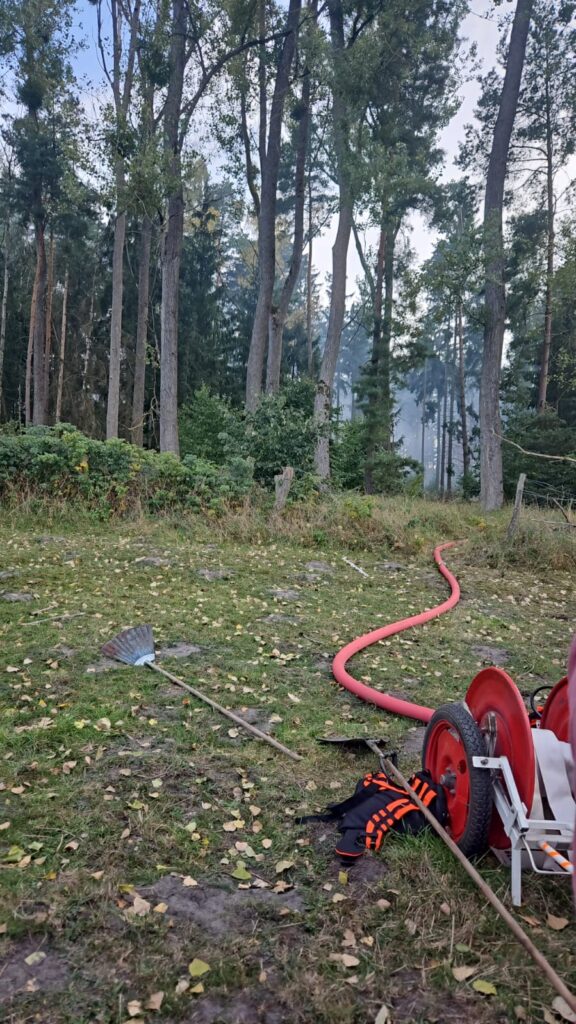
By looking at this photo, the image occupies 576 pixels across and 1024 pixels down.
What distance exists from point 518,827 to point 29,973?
166 cm

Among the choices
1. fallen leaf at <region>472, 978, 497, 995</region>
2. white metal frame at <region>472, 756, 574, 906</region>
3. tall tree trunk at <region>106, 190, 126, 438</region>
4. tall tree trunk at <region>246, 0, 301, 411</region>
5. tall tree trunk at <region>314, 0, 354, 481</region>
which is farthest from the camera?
tall tree trunk at <region>106, 190, 126, 438</region>

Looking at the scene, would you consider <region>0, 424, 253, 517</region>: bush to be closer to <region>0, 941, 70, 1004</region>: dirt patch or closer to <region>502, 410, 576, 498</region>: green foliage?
<region>0, 941, 70, 1004</region>: dirt patch

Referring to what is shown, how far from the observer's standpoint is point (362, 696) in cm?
405

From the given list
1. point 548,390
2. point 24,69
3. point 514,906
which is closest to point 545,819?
point 514,906

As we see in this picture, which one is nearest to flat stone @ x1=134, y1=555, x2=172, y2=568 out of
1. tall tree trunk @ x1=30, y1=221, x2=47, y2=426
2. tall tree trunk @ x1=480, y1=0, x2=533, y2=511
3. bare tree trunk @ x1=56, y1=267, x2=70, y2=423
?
tall tree trunk @ x1=480, y1=0, x2=533, y2=511

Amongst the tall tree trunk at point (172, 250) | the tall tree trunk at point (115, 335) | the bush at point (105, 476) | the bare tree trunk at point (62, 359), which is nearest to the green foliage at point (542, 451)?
the tall tree trunk at point (172, 250)

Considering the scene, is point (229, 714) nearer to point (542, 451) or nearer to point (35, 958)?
point (35, 958)

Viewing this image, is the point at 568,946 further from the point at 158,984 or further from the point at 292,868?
the point at 158,984

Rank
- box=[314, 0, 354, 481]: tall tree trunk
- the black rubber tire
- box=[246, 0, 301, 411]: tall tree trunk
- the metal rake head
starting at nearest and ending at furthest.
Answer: the black rubber tire
the metal rake head
box=[314, 0, 354, 481]: tall tree trunk
box=[246, 0, 301, 411]: tall tree trunk

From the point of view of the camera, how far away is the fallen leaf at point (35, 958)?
6.03 ft

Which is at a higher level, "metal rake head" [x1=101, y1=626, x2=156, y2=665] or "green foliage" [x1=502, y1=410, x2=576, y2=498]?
"green foliage" [x1=502, y1=410, x2=576, y2=498]

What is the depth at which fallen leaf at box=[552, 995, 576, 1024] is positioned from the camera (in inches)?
66.9

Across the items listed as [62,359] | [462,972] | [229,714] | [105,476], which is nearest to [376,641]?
[229,714]

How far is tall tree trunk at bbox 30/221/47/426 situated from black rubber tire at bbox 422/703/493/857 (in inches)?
833
